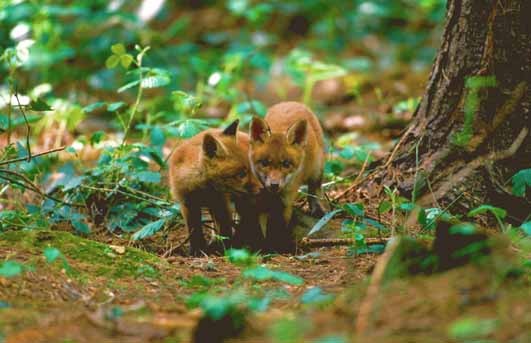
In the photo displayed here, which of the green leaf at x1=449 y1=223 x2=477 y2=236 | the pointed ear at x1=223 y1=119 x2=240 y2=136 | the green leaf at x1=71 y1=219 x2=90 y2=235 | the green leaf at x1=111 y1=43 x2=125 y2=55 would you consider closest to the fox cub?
the pointed ear at x1=223 y1=119 x2=240 y2=136

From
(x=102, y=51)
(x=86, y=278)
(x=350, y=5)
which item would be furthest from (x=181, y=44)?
(x=86, y=278)

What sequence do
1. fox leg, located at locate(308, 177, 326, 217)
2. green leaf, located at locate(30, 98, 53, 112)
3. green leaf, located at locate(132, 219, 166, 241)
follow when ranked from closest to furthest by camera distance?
green leaf, located at locate(30, 98, 53, 112)
green leaf, located at locate(132, 219, 166, 241)
fox leg, located at locate(308, 177, 326, 217)

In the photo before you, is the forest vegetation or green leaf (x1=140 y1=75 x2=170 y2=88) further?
green leaf (x1=140 y1=75 x2=170 y2=88)

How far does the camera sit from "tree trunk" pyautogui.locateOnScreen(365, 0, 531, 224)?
6246mm

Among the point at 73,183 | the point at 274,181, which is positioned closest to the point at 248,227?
the point at 274,181

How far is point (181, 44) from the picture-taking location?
50.6 ft

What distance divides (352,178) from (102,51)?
24.3 feet

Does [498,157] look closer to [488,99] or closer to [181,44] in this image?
[488,99]

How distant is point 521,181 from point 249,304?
3.21 m

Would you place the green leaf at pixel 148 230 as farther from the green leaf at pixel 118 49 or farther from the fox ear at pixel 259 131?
the green leaf at pixel 118 49

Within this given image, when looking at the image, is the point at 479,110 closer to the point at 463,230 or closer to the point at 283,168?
the point at 283,168

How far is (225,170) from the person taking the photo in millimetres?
6758

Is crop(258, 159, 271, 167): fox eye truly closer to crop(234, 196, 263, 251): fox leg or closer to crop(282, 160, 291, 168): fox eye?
crop(282, 160, 291, 168): fox eye

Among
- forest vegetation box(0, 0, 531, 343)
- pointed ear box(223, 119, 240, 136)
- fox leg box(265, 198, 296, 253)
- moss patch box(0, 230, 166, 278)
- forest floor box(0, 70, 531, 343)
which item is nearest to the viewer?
forest floor box(0, 70, 531, 343)
